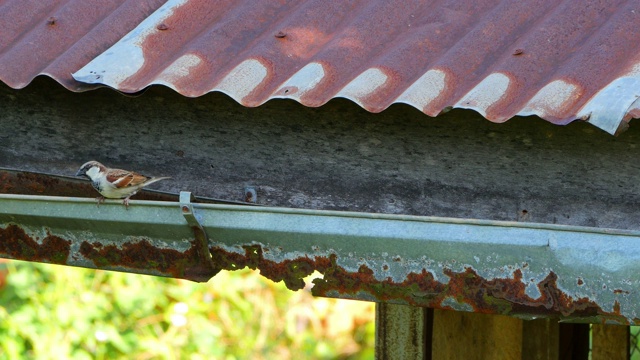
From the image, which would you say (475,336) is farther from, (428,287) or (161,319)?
(161,319)

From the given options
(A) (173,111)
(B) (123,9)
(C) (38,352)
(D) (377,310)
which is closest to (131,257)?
(A) (173,111)

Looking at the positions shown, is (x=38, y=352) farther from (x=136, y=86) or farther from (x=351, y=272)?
(x=351, y=272)

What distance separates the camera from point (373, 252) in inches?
106

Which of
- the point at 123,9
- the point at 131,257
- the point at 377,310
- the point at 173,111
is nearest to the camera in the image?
the point at 131,257

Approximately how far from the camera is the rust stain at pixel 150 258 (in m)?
3.02

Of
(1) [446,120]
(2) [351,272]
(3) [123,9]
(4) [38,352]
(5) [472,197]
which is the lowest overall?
(4) [38,352]

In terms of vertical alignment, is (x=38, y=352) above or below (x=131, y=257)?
below

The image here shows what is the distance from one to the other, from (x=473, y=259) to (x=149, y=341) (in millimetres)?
6824

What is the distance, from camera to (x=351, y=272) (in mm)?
A: 2758

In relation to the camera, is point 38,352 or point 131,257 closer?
point 131,257

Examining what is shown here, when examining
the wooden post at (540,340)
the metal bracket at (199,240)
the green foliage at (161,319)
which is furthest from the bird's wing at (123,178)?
the green foliage at (161,319)

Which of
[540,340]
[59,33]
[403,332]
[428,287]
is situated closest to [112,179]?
[59,33]

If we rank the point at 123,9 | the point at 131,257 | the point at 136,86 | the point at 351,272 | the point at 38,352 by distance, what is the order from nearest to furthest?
the point at 351,272, the point at 131,257, the point at 136,86, the point at 123,9, the point at 38,352

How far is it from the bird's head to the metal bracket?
0.86m
